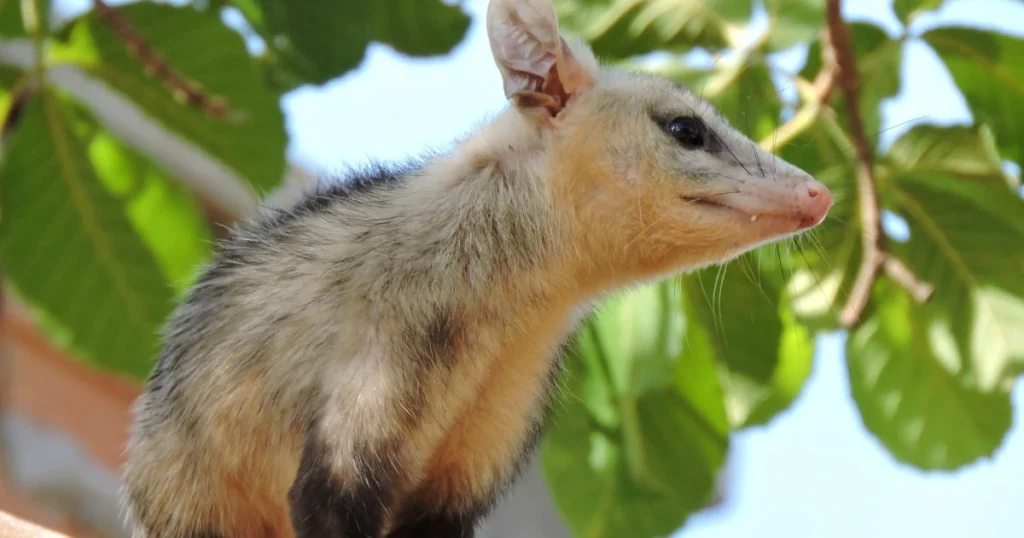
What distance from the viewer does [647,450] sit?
2336mm

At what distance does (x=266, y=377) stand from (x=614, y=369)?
758 mm

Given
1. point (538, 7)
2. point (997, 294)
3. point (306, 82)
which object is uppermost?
point (538, 7)

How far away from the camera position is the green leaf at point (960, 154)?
2311 mm

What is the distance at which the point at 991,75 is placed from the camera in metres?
2.36

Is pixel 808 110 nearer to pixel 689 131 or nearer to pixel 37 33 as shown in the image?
pixel 689 131

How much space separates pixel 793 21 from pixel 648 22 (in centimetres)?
28

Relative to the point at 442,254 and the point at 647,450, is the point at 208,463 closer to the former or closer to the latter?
the point at 442,254

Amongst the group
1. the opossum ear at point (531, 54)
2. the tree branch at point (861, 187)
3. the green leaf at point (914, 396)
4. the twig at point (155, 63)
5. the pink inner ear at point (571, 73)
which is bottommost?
the green leaf at point (914, 396)

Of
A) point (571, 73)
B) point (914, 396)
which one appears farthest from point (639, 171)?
point (914, 396)

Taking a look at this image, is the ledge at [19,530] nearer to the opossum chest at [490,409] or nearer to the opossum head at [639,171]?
the opossum chest at [490,409]

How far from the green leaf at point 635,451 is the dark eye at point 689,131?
2.11 ft

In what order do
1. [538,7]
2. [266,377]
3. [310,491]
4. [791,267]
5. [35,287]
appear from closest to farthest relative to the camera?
1. [310,491]
2. [266,377]
3. [538,7]
4. [791,267]
5. [35,287]

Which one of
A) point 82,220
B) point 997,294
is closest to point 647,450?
point 997,294

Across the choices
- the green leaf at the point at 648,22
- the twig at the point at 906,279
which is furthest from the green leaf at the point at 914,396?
the green leaf at the point at 648,22
